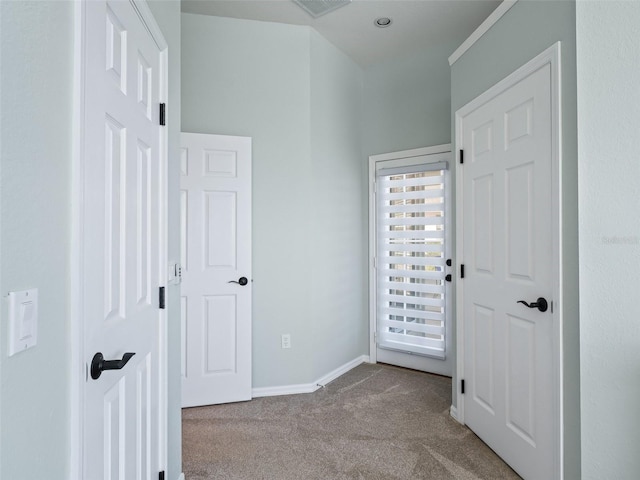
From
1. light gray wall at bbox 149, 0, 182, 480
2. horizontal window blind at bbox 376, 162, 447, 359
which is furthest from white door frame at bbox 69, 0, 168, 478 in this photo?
horizontal window blind at bbox 376, 162, 447, 359

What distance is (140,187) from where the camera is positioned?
1.43 meters

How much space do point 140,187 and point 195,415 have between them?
6.44ft

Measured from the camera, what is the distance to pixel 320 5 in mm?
2943

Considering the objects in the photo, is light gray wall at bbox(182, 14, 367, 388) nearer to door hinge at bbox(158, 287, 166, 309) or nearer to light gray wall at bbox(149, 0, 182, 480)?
light gray wall at bbox(149, 0, 182, 480)

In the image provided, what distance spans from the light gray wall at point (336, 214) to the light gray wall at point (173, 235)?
1.52 meters

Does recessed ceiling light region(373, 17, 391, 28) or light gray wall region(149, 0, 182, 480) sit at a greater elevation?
recessed ceiling light region(373, 17, 391, 28)

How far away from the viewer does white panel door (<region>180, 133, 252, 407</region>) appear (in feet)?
9.62

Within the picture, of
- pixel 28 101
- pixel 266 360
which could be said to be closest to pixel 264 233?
pixel 266 360

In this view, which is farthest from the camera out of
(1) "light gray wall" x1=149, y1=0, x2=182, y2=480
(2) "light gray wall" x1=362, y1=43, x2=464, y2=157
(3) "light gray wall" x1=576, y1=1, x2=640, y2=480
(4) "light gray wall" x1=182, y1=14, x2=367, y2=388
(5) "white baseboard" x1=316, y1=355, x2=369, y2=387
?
(2) "light gray wall" x1=362, y1=43, x2=464, y2=157

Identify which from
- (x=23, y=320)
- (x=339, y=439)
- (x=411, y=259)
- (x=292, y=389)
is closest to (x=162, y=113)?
(x=23, y=320)

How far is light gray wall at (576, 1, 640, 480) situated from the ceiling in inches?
61.0

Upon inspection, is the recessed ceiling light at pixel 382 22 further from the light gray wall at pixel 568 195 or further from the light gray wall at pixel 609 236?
the light gray wall at pixel 609 236

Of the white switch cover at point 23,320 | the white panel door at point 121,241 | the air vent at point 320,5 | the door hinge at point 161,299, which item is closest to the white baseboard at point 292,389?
the white panel door at point 121,241

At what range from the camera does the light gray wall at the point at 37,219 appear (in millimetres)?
671
